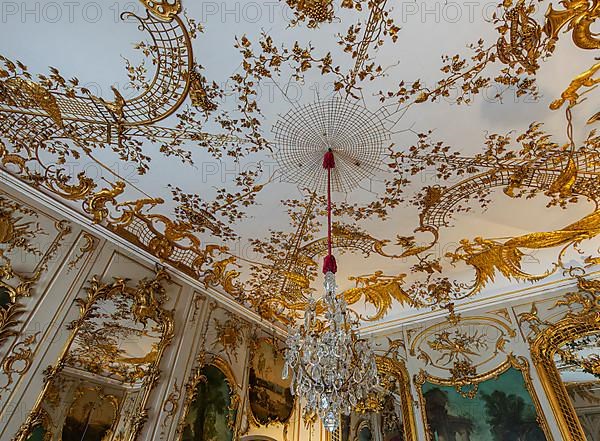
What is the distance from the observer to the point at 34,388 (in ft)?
10.0

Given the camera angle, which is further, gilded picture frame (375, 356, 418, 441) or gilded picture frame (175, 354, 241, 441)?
gilded picture frame (375, 356, 418, 441)

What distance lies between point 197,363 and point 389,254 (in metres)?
2.85

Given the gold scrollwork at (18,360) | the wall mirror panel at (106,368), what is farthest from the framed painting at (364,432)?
the gold scrollwork at (18,360)

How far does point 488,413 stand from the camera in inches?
166

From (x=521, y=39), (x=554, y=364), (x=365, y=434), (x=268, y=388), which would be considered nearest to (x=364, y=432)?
(x=365, y=434)

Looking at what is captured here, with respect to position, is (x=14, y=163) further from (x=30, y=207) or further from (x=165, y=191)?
(x=165, y=191)

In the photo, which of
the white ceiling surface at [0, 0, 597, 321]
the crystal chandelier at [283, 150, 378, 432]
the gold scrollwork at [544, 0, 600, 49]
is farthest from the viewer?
the crystal chandelier at [283, 150, 378, 432]

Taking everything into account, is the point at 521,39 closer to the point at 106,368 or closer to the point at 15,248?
the point at 15,248

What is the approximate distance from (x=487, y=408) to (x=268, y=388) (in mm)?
2997

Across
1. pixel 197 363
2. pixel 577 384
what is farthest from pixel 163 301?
pixel 577 384

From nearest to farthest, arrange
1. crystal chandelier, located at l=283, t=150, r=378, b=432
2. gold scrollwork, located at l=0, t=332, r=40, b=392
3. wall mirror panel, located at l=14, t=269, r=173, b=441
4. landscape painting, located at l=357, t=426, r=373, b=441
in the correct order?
crystal chandelier, located at l=283, t=150, r=378, b=432
gold scrollwork, located at l=0, t=332, r=40, b=392
wall mirror panel, located at l=14, t=269, r=173, b=441
landscape painting, located at l=357, t=426, r=373, b=441

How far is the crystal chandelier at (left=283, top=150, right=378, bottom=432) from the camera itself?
2.64 metres

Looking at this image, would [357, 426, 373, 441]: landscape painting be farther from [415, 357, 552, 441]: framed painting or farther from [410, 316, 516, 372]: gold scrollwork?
[410, 316, 516, 372]: gold scrollwork

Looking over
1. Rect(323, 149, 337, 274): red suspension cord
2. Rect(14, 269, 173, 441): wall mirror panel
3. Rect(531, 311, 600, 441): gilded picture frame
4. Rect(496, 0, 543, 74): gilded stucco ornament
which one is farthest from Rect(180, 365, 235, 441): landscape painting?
Rect(496, 0, 543, 74): gilded stucco ornament
